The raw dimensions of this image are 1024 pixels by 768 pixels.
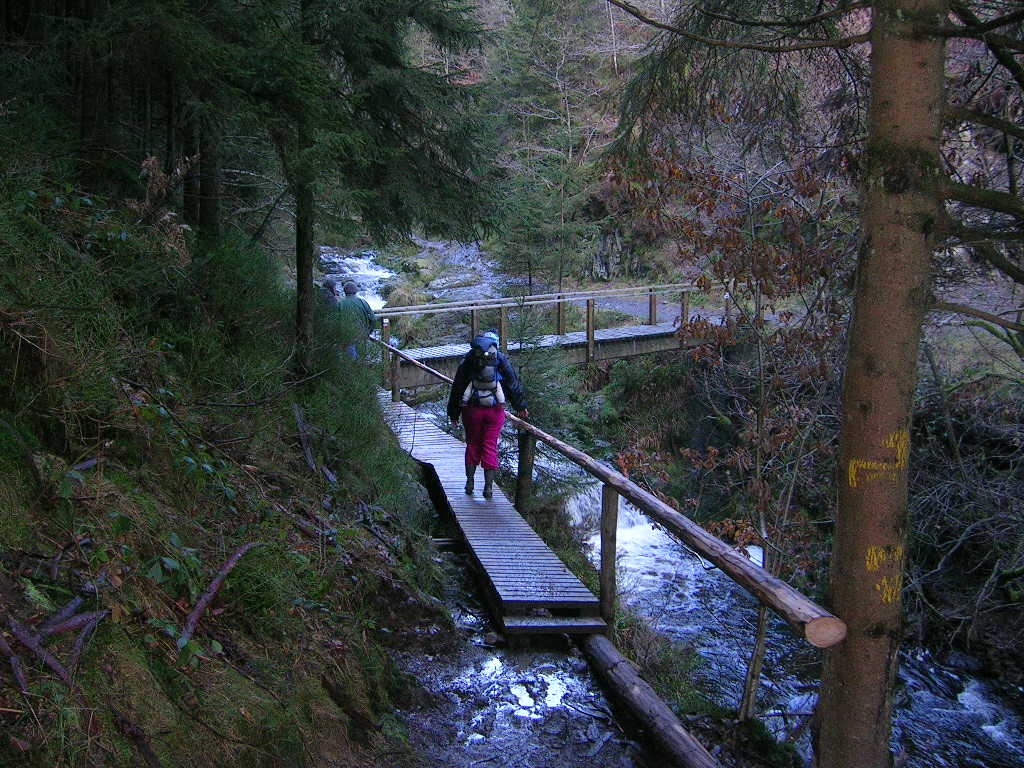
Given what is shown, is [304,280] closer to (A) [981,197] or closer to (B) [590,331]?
(A) [981,197]

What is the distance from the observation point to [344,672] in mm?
3750

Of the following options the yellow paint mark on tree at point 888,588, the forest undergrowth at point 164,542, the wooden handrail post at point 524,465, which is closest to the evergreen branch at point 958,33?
the yellow paint mark on tree at point 888,588

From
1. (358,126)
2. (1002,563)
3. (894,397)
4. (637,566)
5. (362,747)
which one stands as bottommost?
(637,566)

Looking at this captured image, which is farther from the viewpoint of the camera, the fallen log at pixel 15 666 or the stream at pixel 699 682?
the stream at pixel 699 682

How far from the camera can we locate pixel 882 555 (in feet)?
10.1

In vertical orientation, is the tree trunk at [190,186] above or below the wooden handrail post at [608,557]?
above

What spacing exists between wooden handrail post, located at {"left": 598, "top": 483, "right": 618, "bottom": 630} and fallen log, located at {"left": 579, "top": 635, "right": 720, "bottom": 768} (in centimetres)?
22

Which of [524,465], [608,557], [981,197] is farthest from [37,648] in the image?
[524,465]

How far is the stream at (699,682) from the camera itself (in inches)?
168

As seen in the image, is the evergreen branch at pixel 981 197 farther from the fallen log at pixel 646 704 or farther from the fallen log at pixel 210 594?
the fallen log at pixel 210 594

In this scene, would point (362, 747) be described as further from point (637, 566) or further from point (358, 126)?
point (637, 566)

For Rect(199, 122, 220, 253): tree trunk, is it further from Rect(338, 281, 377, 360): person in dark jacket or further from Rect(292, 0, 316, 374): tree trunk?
Rect(338, 281, 377, 360): person in dark jacket

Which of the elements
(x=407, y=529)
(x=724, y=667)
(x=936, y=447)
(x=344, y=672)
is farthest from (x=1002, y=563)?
(x=344, y=672)

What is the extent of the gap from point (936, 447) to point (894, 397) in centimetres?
732
